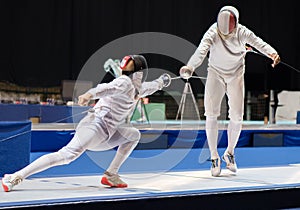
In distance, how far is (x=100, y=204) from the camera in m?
1.82

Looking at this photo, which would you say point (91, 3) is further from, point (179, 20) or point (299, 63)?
point (299, 63)

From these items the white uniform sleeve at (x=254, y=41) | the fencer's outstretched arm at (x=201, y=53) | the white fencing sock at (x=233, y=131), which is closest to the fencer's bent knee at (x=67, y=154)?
the fencer's outstretched arm at (x=201, y=53)

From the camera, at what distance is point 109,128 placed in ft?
6.61

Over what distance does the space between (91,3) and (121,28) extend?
0.77m

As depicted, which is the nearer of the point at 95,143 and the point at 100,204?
the point at 100,204

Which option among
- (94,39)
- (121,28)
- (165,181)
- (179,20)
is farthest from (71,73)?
(165,181)

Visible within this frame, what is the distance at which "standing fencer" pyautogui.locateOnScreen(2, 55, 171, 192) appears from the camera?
1.91 metres

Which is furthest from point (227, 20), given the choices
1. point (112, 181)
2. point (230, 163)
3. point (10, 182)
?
point (10, 182)

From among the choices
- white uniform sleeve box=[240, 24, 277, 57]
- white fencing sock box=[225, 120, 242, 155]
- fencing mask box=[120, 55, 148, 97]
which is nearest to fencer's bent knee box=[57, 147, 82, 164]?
fencing mask box=[120, 55, 148, 97]

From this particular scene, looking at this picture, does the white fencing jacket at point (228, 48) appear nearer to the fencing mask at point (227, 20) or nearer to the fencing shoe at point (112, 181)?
the fencing mask at point (227, 20)

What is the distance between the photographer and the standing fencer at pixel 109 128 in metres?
1.91

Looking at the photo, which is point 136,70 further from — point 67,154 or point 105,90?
point 67,154

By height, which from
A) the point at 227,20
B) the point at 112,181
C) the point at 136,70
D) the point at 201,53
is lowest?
the point at 112,181

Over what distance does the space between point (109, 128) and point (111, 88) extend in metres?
0.21
